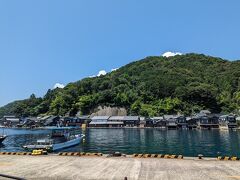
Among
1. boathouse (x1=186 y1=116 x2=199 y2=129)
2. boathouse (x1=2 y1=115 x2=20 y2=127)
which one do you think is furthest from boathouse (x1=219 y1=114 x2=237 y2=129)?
boathouse (x1=2 y1=115 x2=20 y2=127)

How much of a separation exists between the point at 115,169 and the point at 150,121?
117 metres

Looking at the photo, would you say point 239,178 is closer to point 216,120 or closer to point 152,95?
point 216,120

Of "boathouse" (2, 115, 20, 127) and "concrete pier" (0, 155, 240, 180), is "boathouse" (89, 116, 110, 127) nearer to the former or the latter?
"boathouse" (2, 115, 20, 127)

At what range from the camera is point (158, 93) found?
536 feet

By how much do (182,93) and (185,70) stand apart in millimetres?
38471

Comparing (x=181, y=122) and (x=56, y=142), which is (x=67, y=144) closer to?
(x=56, y=142)

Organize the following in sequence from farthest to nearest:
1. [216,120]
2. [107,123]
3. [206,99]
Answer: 1. [206,99]
2. [107,123]
3. [216,120]

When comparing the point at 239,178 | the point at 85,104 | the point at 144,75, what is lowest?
the point at 239,178

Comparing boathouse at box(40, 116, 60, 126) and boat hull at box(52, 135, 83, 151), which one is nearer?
boat hull at box(52, 135, 83, 151)

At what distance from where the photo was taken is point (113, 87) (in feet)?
569

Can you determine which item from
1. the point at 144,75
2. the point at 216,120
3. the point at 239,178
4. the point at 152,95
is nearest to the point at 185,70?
the point at 144,75

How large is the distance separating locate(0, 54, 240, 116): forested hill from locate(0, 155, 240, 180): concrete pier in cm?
12112

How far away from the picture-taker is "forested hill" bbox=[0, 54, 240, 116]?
150 meters

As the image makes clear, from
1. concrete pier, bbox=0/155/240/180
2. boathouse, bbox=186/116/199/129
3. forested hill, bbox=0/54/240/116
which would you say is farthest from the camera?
forested hill, bbox=0/54/240/116
